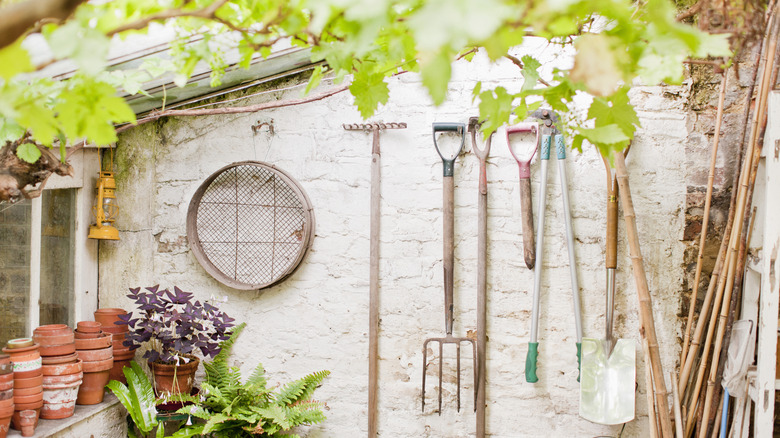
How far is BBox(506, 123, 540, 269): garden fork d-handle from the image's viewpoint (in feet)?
6.93

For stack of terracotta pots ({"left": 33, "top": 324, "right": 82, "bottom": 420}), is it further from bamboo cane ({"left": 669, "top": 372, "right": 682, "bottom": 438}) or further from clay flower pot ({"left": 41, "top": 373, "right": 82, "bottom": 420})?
bamboo cane ({"left": 669, "top": 372, "right": 682, "bottom": 438})

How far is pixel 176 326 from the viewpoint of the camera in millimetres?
2172

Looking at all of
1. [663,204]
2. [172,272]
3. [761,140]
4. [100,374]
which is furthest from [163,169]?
[761,140]

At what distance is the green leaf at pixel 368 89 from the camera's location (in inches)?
40.0

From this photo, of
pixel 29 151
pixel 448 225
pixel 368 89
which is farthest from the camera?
pixel 448 225

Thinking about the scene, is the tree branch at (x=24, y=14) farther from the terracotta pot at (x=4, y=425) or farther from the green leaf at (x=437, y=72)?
the terracotta pot at (x=4, y=425)

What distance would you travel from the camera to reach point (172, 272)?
2.45 m

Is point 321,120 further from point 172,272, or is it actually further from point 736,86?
point 736,86

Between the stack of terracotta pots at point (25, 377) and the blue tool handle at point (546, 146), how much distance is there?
185cm

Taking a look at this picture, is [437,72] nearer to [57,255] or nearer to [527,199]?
[527,199]

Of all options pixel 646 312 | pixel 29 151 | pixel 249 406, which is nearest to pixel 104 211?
pixel 249 406

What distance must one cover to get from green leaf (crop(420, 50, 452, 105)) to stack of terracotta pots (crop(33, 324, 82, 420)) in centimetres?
187

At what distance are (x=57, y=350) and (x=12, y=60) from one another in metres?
1.69

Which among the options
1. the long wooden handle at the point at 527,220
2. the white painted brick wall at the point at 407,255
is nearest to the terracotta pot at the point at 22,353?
the white painted brick wall at the point at 407,255
